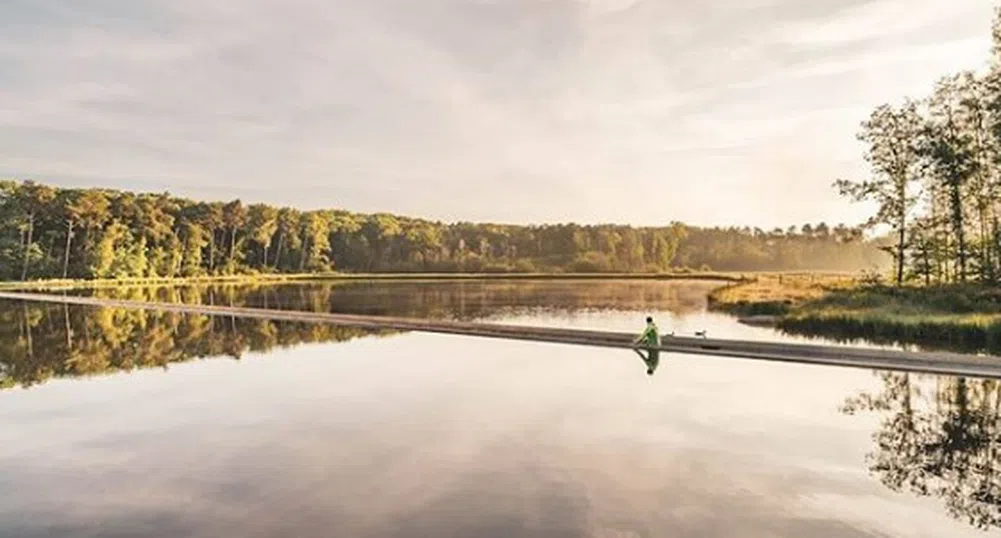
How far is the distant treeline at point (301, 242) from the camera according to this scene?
283 feet

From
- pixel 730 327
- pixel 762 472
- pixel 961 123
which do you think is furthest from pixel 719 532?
pixel 961 123

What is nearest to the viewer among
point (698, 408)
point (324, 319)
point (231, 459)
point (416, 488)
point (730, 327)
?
point (416, 488)

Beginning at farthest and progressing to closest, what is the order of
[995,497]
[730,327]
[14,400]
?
[730,327], [14,400], [995,497]

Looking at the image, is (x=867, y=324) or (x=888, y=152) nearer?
(x=867, y=324)

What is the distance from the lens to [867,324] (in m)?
27.8

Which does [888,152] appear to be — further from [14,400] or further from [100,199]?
[100,199]

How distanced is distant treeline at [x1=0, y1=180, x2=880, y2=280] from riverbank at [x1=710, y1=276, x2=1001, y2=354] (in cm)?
1067

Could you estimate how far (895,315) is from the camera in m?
28.4

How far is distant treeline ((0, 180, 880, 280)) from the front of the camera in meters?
86.1

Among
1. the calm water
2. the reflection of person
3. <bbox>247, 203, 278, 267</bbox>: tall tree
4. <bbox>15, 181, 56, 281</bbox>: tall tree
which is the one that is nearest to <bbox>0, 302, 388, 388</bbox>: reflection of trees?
the calm water

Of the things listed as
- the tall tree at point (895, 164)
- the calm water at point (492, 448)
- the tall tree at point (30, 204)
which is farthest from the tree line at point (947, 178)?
the tall tree at point (30, 204)

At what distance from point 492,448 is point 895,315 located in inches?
909

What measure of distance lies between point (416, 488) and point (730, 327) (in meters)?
25.5

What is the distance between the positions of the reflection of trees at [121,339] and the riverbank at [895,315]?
2022 cm
